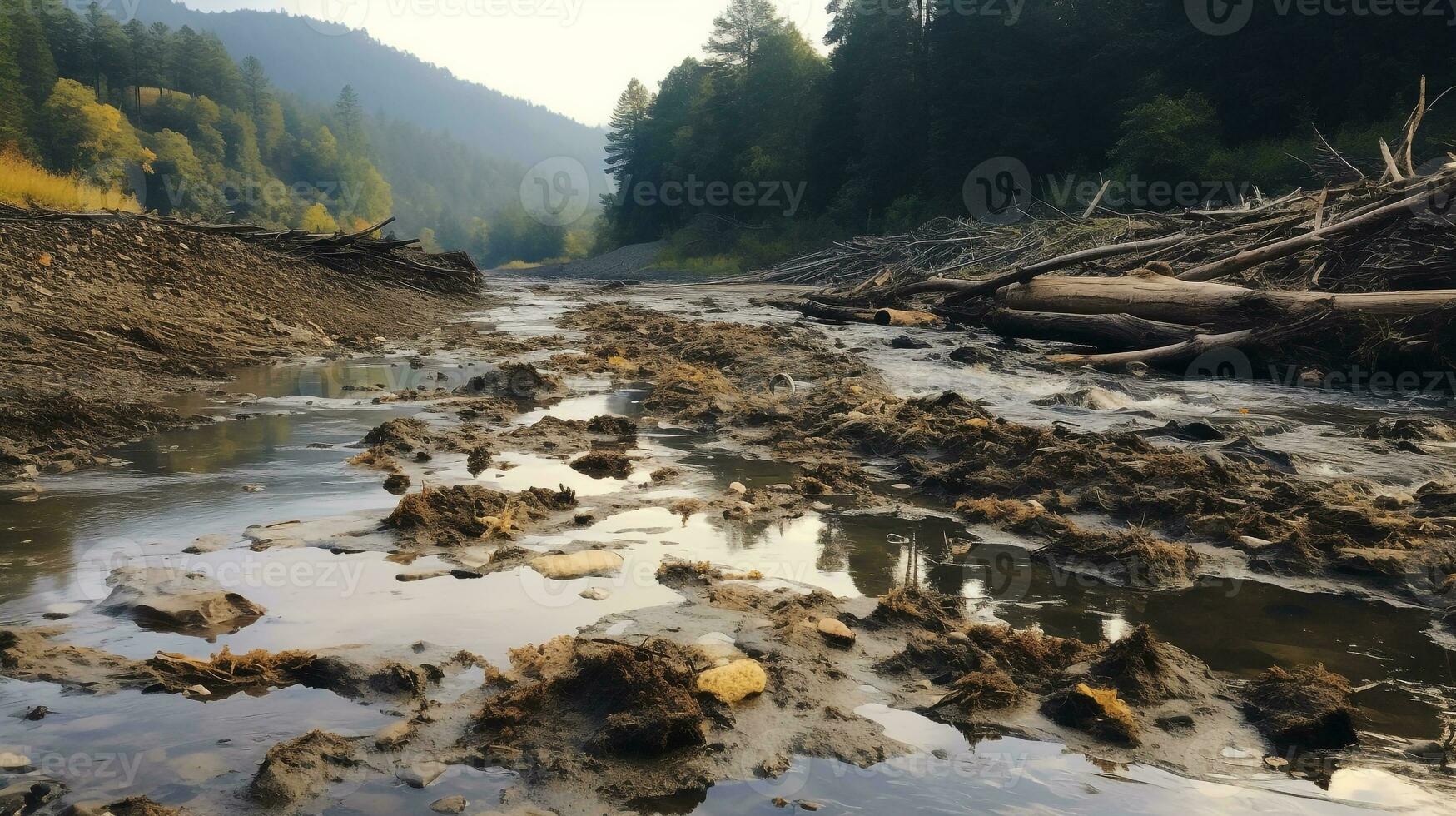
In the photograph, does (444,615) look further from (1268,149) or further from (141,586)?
(1268,149)

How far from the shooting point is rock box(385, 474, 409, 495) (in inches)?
189

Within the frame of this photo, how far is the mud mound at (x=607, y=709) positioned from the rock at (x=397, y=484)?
239cm

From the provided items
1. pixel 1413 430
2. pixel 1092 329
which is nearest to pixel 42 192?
pixel 1092 329

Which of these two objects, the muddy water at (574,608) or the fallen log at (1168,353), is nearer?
the muddy water at (574,608)

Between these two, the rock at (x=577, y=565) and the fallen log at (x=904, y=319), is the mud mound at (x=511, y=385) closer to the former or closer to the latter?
the rock at (x=577, y=565)

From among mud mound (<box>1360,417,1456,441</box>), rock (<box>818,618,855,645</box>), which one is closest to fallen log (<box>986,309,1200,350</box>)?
mud mound (<box>1360,417,1456,441</box>)

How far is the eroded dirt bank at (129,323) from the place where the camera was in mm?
5680

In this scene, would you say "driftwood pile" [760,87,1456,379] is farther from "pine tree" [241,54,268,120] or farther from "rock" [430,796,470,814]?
"pine tree" [241,54,268,120]

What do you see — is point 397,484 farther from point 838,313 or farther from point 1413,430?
point 838,313

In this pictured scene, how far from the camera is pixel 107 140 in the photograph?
215 feet

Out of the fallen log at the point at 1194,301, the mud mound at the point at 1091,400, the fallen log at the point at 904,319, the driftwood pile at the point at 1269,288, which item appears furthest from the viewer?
the fallen log at the point at 904,319

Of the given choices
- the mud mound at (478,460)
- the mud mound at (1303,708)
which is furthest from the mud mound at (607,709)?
the mud mound at (478,460)

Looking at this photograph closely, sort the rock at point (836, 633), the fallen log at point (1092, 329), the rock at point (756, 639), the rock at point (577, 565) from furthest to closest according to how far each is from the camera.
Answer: the fallen log at point (1092, 329) < the rock at point (577, 565) < the rock at point (836, 633) < the rock at point (756, 639)

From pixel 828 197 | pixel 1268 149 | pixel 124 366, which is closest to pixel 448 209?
pixel 828 197
